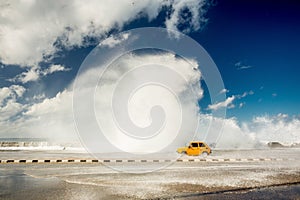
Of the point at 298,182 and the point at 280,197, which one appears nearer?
the point at 280,197

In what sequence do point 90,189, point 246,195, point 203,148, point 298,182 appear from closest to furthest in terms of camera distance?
point 246,195 → point 90,189 → point 298,182 → point 203,148

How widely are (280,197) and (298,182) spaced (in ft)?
12.9

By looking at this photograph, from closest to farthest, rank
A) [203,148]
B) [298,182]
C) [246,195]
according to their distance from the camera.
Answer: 1. [246,195]
2. [298,182]
3. [203,148]

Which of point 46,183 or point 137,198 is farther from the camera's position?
point 46,183

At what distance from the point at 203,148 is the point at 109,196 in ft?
74.2

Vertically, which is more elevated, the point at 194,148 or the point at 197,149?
the point at 194,148

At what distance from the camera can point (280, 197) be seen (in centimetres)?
790

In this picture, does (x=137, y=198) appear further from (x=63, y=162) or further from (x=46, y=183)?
(x=63, y=162)

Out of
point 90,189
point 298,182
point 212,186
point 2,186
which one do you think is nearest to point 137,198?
point 90,189

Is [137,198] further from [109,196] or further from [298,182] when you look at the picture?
[298,182]

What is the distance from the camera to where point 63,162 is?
2056 cm

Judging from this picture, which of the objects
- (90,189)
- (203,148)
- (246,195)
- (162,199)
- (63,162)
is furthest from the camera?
(203,148)

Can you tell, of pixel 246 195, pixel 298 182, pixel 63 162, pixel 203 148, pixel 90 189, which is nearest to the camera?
pixel 246 195

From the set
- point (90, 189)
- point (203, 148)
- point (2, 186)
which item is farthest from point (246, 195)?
point (203, 148)
